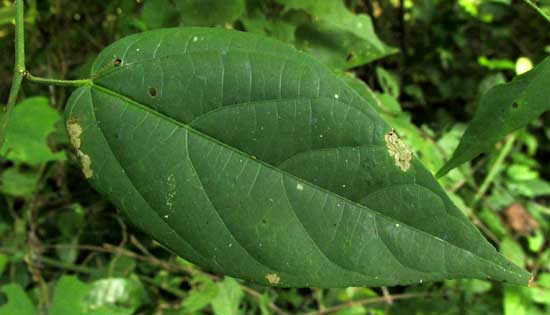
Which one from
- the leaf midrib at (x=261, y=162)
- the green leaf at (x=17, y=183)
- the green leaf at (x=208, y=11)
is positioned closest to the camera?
the leaf midrib at (x=261, y=162)

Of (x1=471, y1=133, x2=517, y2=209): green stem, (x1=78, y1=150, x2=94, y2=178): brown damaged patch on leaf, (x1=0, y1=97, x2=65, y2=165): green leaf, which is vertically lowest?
(x1=471, y1=133, x2=517, y2=209): green stem

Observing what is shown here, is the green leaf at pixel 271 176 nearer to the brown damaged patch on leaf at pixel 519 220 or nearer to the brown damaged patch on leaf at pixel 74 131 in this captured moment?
the brown damaged patch on leaf at pixel 74 131

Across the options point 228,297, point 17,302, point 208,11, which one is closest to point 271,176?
point 208,11

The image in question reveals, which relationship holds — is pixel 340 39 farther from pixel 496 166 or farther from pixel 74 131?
pixel 496 166

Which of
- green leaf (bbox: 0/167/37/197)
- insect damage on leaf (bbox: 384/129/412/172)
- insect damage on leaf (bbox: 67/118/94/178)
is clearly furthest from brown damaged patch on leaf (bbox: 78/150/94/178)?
green leaf (bbox: 0/167/37/197)

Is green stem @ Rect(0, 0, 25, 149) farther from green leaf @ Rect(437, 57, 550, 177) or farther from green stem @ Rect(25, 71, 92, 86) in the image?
green leaf @ Rect(437, 57, 550, 177)

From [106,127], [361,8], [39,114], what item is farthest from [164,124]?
[361,8]

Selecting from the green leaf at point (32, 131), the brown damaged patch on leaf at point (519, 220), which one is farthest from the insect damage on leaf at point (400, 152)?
the brown damaged patch on leaf at point (519, 220)
